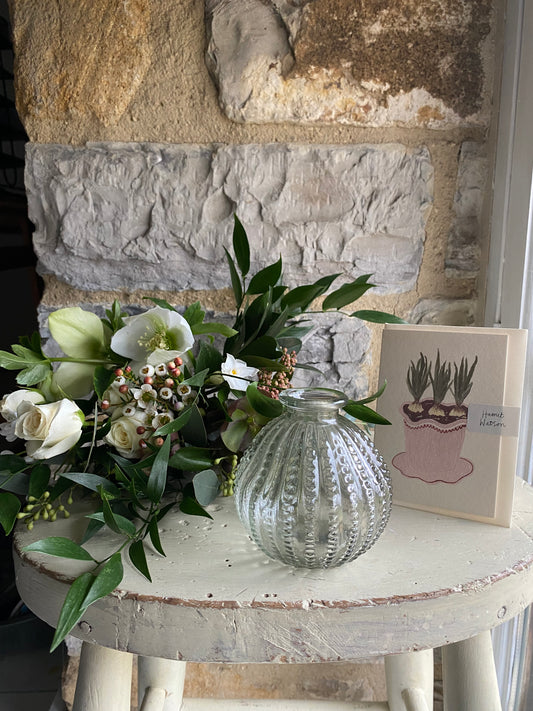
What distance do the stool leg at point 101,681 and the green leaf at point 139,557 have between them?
0.14m

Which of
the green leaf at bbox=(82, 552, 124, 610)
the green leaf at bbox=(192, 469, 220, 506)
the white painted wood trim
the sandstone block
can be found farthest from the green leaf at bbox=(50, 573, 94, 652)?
the sandstone block

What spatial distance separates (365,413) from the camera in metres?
0.58

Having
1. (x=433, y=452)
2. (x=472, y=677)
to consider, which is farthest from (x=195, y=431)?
(x=472, y=677)

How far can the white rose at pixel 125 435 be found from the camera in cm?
59

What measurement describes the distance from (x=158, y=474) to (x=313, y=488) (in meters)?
0.14

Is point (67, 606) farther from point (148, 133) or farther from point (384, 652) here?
point (148, 133)

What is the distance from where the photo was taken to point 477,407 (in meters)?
0.59

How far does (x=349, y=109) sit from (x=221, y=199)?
0.78ft

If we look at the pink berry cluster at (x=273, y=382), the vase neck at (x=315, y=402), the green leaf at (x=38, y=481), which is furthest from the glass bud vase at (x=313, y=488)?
the green leaf at (x=38, y=481)

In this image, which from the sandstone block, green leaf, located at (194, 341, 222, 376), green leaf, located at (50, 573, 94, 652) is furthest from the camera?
the sandstone block

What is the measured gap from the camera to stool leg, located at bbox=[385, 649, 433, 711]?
30.2 inches

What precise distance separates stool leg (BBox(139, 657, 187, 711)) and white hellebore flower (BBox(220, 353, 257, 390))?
15.8 inches

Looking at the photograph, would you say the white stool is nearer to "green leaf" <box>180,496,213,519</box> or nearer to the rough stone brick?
"green leaf" <box>180,496,213,519</box>

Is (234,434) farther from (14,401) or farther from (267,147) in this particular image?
(267,147)
